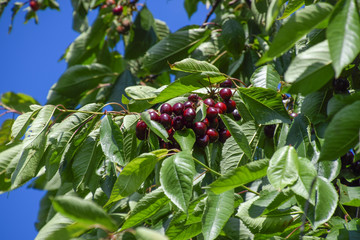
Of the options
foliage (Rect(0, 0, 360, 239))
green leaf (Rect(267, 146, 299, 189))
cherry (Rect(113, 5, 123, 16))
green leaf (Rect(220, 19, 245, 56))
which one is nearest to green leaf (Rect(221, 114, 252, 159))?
foliage (Rect(0, 0, 360, 239))

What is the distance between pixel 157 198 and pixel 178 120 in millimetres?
265

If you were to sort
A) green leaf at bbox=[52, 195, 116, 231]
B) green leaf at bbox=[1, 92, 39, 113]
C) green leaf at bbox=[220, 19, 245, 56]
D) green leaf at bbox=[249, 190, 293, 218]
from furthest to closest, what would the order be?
green leaf at bbox=[220, 19, 245, 56]
green leaf at bbox=[1, 92, 39, 113]
green leaf at bbox=[249, 190, 293, 218]
green leaf at bbox=[52, 195, 116, 231]

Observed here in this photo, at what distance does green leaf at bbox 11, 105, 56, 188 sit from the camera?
129 centimetres

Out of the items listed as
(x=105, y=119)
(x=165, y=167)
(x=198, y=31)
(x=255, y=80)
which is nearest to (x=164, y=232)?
(x=165, y=167)

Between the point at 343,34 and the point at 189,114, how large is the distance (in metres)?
0.60

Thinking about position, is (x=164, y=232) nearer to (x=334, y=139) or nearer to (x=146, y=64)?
(x=334, y=139)

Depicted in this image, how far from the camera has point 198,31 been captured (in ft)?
7.39

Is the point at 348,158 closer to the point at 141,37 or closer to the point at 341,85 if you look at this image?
the point at 341,85

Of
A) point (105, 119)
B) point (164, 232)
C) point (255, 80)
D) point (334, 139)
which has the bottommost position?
point (164, 232)

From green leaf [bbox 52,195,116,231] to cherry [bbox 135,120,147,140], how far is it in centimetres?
60

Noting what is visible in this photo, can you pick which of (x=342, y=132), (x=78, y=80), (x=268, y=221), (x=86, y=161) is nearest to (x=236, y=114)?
(x=268, y=221)

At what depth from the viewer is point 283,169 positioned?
3.24ft

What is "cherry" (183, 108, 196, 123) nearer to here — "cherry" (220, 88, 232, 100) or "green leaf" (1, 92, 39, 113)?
"cherry" (220, 88, 232, 100)

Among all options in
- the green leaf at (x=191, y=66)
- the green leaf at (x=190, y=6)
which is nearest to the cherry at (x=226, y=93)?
the green leaf at (x=191, y=66)
